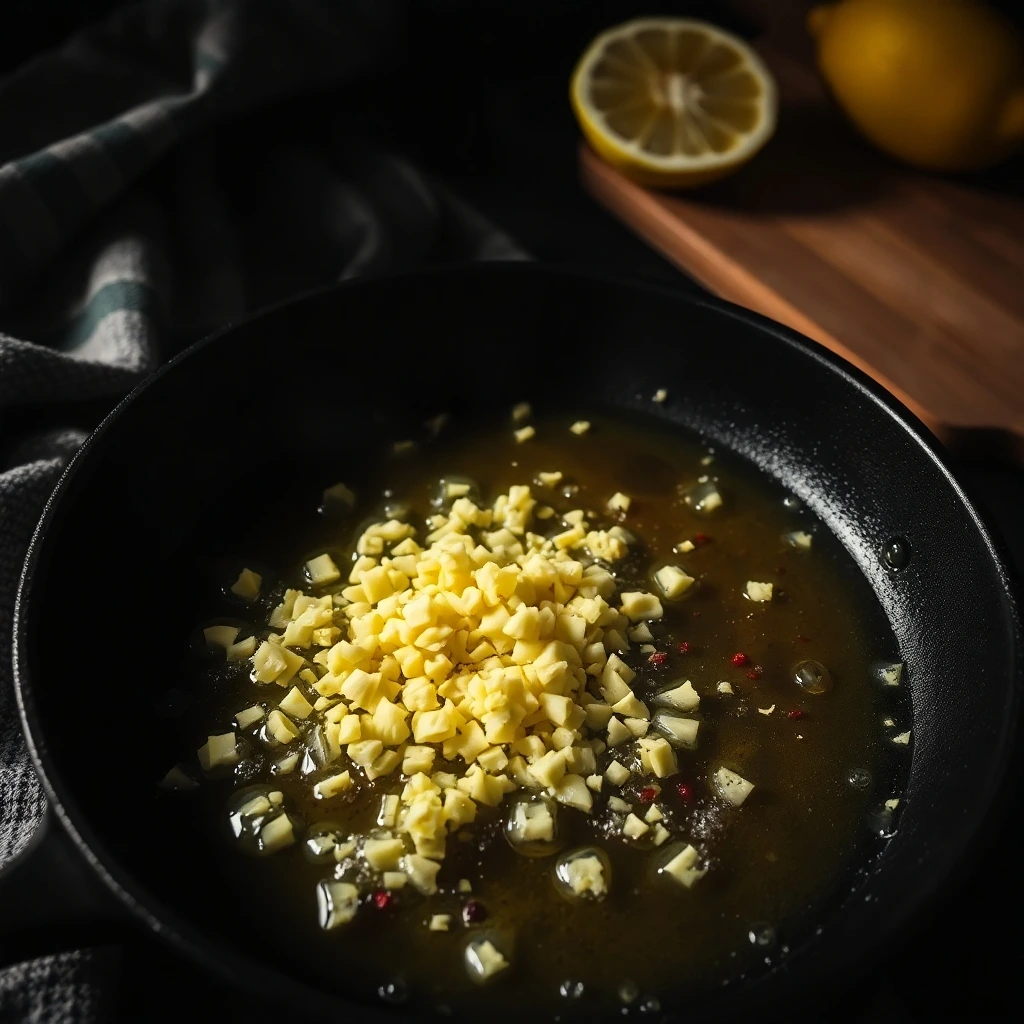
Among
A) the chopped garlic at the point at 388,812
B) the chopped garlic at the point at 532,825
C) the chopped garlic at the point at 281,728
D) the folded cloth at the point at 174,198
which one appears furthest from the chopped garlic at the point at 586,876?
the folded cloth at the point at 174,198

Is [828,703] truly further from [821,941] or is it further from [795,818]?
[821,941]

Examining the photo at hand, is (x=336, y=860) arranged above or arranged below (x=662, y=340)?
below

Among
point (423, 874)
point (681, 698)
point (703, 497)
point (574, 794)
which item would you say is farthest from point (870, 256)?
point (423, 874)

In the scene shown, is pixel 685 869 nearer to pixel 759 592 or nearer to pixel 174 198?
pixel 759 592

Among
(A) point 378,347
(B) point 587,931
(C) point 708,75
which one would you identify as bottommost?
(B) point 587,931

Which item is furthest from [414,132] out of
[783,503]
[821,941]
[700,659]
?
[821,941]

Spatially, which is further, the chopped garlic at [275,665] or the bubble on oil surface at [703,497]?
the bubble on oil surface at [703,497]

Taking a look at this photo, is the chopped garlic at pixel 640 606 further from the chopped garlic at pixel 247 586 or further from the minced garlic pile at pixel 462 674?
the chopped garlic at pixel 247 586
